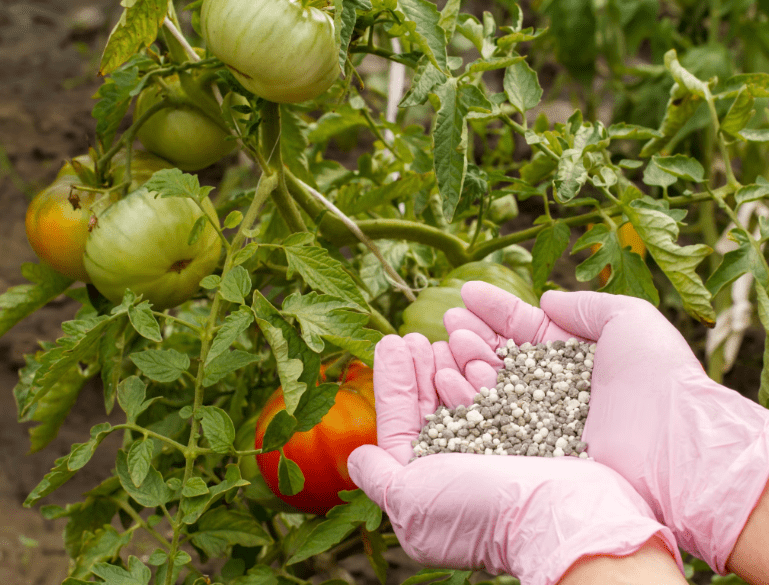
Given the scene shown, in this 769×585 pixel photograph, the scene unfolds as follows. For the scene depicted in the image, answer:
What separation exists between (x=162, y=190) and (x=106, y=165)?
238 millimetres

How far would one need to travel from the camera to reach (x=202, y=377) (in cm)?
73

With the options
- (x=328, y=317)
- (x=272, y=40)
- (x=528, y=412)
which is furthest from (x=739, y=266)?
(x=272, y=40)

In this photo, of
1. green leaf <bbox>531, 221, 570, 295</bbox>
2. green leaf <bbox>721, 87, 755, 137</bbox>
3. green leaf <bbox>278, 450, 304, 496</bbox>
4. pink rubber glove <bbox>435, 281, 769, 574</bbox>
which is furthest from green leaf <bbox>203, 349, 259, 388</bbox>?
green leaf <bbox>721, 87, 755, 137</bbox>

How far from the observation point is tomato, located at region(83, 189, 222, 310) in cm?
83

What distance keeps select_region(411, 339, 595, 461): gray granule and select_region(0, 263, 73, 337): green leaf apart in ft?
1.96

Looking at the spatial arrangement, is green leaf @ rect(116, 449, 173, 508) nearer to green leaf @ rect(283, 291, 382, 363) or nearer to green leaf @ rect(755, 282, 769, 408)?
green leaf @ rect(283, 291, 382, 363)

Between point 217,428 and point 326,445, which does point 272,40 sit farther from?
point 326,445

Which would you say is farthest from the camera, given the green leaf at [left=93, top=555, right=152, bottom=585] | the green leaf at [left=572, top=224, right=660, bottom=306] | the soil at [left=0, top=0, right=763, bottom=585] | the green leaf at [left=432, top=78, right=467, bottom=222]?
the soil at [left=0, top=0, right=763, bottom=585]

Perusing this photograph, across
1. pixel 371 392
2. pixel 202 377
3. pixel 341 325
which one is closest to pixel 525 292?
pixel 371 392

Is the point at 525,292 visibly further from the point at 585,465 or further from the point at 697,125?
the point at 697,125

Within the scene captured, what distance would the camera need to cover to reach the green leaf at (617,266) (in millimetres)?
933

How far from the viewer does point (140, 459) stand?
28.1 inches

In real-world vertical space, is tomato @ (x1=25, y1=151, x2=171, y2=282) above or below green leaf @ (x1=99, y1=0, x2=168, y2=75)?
below

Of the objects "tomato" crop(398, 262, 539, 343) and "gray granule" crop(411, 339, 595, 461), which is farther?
"tomato" crop(398, 262, 539, 343)
